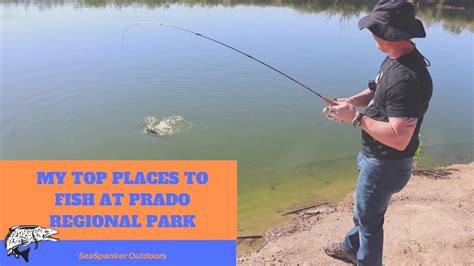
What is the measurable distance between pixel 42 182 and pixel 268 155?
2959 millimetres

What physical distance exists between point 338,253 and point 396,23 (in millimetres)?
1868

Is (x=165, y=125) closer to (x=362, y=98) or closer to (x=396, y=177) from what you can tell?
(x=362, y=98)

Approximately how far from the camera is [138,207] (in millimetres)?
4199

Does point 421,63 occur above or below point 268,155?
above

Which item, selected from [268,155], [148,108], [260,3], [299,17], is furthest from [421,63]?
[260,3]

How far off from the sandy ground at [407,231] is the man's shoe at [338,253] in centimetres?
5

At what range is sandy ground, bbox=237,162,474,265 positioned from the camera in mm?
3453

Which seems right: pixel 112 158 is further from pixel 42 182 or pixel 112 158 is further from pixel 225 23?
pixel 225 23

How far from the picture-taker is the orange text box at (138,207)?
3727 mm

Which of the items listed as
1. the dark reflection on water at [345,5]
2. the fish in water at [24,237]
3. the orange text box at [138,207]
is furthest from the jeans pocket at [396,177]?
the dark reflection on water at [345,5]

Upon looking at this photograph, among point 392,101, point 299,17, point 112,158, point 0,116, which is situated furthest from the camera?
point 299,17

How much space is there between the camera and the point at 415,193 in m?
4.66

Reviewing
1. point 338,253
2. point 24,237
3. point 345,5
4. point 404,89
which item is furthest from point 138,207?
point 345,5

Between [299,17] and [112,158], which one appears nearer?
[112,158]
